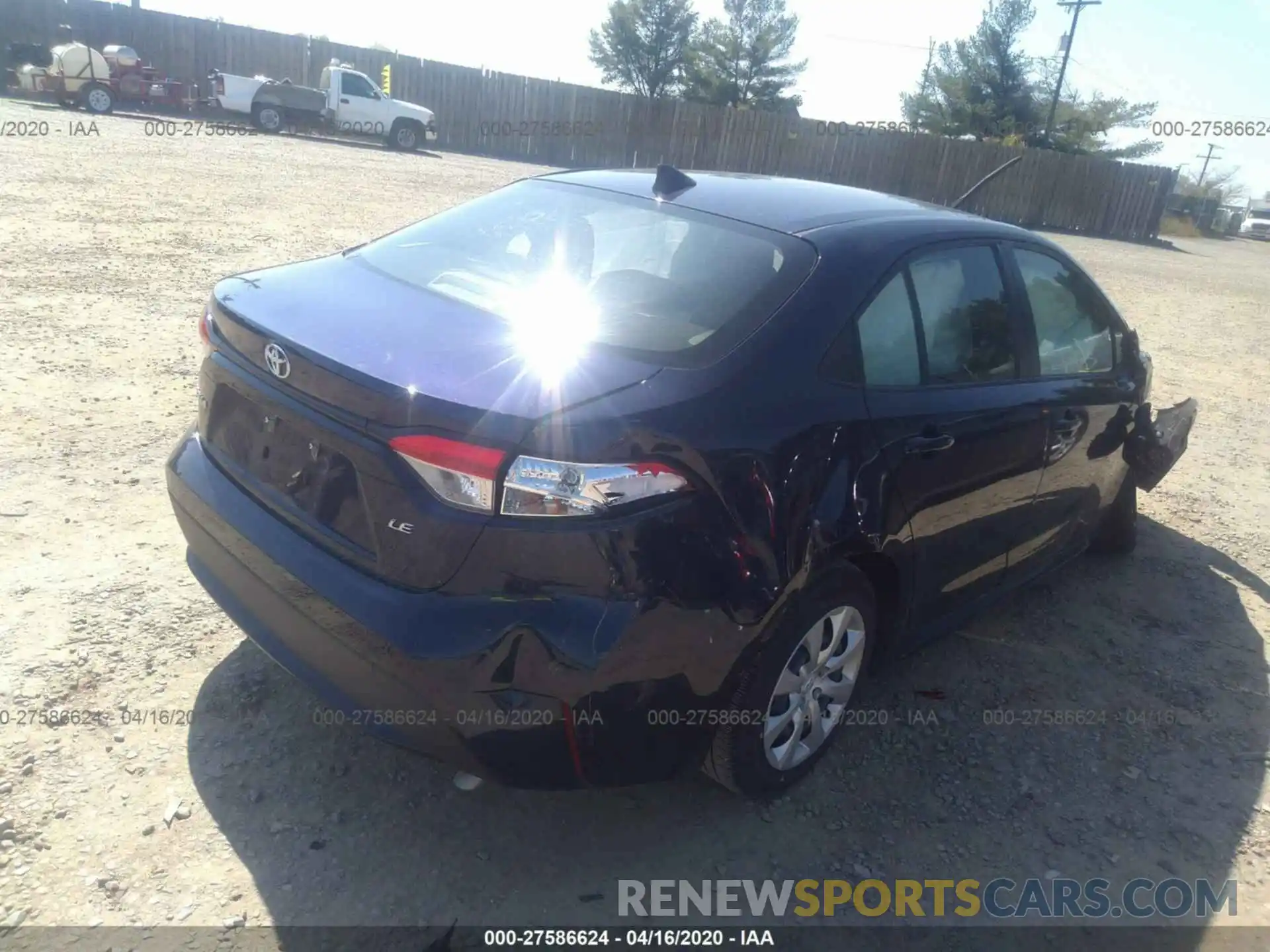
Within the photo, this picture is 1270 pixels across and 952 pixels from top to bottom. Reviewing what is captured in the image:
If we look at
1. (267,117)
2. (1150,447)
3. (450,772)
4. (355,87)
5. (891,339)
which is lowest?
(450,772)

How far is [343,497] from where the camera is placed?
91.5 inches

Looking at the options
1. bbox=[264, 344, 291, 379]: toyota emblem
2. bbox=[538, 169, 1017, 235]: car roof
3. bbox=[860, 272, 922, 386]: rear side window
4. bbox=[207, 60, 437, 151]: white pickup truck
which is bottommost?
bbox=[264, 344, 291, 379]: toyota emblem

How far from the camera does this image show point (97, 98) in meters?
22.0

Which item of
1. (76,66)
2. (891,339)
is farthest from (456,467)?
(76,66)

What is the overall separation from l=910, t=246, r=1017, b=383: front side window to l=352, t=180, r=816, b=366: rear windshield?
0.56 meters

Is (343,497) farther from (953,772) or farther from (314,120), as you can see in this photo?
(314,120)

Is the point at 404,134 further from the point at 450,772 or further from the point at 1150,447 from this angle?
the point at 450,772

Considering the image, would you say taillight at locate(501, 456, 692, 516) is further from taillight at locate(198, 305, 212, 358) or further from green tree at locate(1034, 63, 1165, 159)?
green tree at locate(1034, 63, 1165, 159)

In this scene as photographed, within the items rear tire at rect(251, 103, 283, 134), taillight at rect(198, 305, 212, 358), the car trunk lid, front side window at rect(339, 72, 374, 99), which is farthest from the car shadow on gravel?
front side window at rect(339, 72, 374, 99)

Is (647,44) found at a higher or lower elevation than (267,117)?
higher

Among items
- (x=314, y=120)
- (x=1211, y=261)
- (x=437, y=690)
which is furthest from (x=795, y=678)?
(x=1211, y=261)

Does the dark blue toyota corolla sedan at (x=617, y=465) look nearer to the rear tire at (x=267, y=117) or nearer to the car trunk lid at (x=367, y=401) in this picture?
the car trunk lid at (x=367, y=401)

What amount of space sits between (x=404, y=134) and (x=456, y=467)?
1020 inches

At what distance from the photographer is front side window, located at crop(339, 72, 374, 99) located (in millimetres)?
24491
